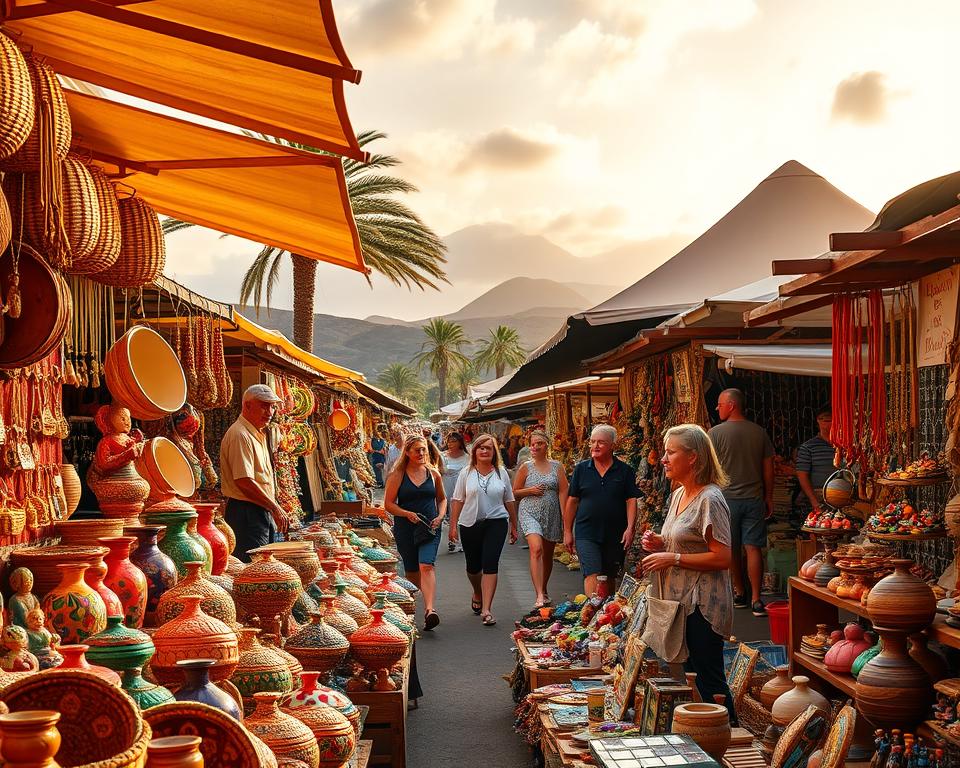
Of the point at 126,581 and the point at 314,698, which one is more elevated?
the point at 126,581

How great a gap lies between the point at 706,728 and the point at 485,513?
5.87 metres

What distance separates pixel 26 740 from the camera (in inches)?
66.4

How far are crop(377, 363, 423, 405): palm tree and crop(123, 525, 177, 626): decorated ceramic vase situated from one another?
88.0 metres

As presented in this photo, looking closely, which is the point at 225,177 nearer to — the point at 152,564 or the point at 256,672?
the point at 152,564

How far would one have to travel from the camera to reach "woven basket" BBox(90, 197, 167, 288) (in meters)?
4.19

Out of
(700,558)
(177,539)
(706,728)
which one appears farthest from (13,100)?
(700,558)

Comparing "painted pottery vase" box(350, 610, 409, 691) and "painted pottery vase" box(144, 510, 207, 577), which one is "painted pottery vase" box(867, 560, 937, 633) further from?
"painted pottery vase" box(144, 510, 207, 577)

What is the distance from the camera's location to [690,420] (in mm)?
8734

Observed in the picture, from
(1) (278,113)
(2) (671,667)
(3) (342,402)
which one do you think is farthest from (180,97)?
(3) (342,402)

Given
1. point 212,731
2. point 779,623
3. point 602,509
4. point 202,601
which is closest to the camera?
point 212,731

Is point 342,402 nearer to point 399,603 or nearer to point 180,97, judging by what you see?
point 399,603

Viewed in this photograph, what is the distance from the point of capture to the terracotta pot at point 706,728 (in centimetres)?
332

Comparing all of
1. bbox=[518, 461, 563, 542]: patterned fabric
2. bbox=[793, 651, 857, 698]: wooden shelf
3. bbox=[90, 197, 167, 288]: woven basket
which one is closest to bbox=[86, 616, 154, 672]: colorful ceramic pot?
bbox=[90, 197, 167, 288]: woven basket

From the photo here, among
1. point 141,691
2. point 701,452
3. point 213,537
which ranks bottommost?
point 141,691
